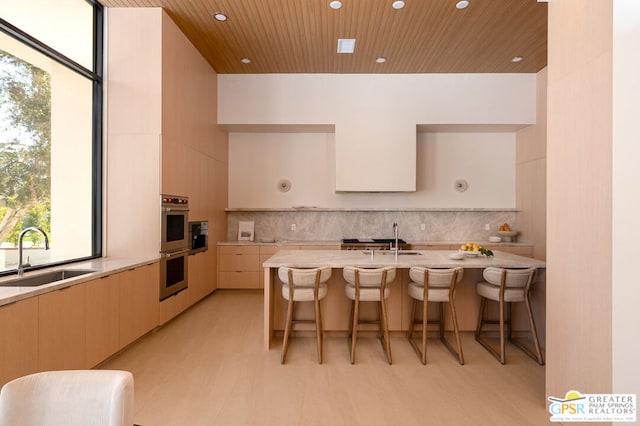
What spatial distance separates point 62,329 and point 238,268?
10.4ft

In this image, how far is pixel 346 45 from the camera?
443 cm

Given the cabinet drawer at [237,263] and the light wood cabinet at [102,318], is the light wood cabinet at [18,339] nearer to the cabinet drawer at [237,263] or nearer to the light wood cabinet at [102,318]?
the light wood cabinet at [102,318]

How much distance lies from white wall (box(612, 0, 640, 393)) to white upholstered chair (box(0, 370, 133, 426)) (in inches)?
86.6

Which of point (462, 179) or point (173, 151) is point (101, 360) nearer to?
point (173, 151)

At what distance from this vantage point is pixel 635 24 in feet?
5.33

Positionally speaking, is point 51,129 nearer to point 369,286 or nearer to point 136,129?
point 136,129

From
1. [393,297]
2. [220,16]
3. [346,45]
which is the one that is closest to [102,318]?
[393,297]

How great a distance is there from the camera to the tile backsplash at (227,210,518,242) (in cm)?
593

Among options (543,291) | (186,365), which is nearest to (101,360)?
(186,365)

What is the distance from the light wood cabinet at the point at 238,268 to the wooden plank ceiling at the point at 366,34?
2917mm

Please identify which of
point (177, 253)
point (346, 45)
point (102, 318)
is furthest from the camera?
point (346, 45)

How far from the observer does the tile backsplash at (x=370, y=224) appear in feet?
19.5

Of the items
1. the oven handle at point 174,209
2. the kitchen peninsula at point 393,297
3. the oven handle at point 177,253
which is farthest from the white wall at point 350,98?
the kitchen peninsula at point 393,297

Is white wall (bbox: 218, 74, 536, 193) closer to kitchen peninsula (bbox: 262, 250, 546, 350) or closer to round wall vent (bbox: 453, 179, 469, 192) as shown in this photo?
round wall vent (bbox: 453, 179, 469, 192)
